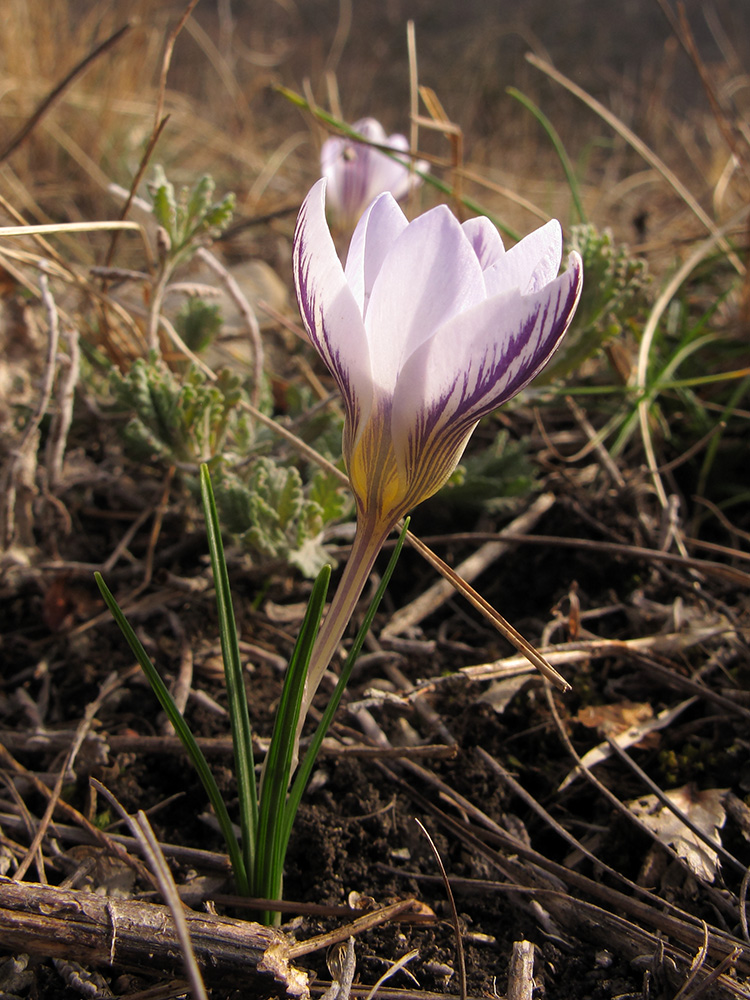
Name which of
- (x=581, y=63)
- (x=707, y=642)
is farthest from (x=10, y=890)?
(x=581, y=63)

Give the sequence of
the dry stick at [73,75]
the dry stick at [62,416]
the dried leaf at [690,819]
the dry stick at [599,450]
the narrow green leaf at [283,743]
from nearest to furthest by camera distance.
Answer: the narrow green leaf at [283,743], the dried leaf at [690,819], the dry stick at [73,75], the dry stick at [62,416], the dry stick at [599,450]

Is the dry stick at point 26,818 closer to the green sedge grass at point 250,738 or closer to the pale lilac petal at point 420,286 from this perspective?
the green sedge grass at point 250,738

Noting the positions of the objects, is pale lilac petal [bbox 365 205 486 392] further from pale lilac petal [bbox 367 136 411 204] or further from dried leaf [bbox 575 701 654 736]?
pale lilac petal [bbox 367 136 411 204]

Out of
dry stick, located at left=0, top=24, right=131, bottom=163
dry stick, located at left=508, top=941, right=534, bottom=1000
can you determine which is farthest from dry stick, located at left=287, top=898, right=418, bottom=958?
dry stick, located at left=0, top=24, right=131, bottom=163

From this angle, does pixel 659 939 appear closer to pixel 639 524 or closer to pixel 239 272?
pixel 639 524

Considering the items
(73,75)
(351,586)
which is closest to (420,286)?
(351,586)

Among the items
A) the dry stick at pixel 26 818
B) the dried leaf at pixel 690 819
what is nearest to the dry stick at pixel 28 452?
the dry stick at pixel 26 818
